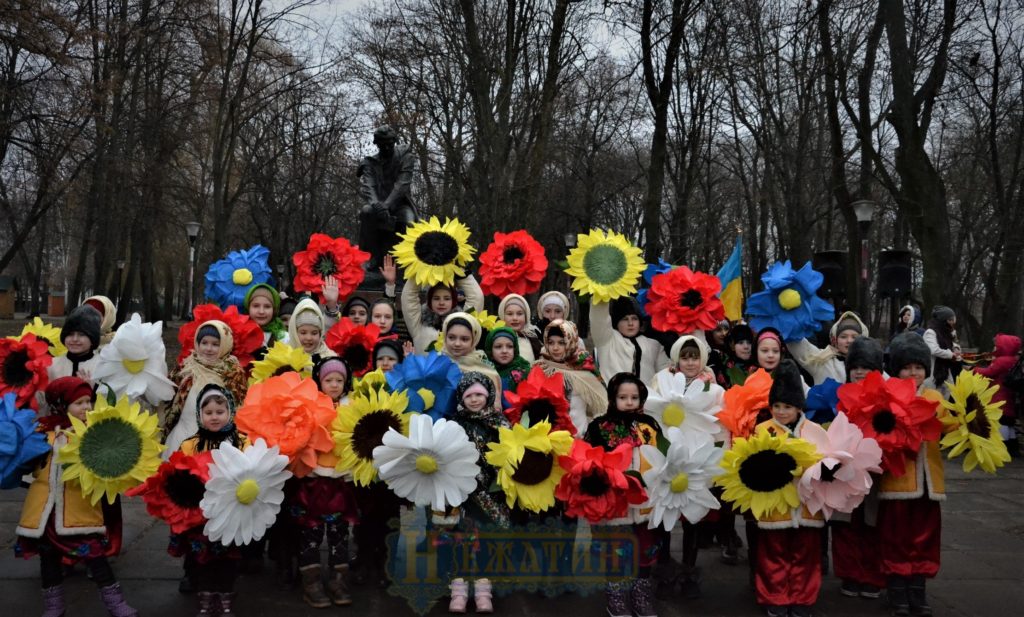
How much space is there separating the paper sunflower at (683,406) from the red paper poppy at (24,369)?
12.1 ft

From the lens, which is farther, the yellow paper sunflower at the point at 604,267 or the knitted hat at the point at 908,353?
the yellow paper sunflower at the point at 604,267

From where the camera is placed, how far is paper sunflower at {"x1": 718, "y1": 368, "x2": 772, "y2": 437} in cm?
475

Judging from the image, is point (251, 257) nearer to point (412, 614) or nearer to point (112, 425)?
point (112, 425)

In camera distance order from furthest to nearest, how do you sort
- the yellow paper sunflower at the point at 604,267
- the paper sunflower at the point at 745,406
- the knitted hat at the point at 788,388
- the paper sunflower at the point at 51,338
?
1. the yellow paper sunflower at the point at 604,267
2. the paper sunflower at the point at 51,338
3. the paper sunflower at the point at 745,406
4. the knitted hat at the point at 788,388

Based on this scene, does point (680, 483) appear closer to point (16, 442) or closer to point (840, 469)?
point (840, 469)

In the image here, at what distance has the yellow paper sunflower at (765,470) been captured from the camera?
4.28 m

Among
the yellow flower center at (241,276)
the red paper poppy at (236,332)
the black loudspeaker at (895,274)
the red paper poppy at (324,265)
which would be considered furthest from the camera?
the black loudspeaker at (895,274)

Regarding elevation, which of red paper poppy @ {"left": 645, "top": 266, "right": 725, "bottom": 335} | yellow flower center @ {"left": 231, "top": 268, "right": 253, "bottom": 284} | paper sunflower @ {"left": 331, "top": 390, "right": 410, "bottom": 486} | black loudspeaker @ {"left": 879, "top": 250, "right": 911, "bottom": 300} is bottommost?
paper sunflower @ {"left": 331, "top": 390, "right": 410, "bottom": 486}

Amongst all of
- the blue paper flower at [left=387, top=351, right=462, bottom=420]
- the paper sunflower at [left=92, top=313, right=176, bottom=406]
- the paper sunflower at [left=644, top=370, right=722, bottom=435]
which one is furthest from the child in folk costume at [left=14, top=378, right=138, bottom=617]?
the paper sunflower at [left=644, top=370, right=722, bottom=435]

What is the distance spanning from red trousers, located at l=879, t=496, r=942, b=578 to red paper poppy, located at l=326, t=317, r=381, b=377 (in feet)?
11.7

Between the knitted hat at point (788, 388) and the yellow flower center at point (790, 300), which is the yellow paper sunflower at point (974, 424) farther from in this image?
the yellow flower center at point (790, 300)

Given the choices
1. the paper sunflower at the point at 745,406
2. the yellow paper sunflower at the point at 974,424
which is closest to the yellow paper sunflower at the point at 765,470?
the paper sunflower at the point at 745,406

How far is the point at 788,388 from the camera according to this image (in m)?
4.61

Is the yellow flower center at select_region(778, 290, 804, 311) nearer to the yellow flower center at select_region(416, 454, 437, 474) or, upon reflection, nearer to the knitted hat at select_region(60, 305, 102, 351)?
the yellow flower center at select_region(416, 454, 437, 474)
